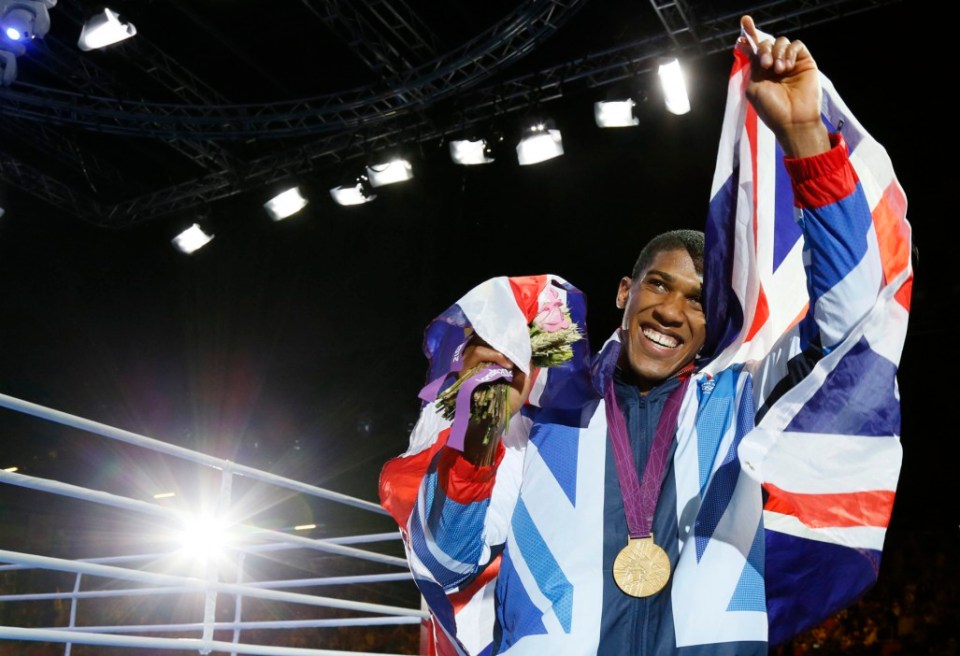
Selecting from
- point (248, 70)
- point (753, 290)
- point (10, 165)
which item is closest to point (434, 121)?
point (248, 70)

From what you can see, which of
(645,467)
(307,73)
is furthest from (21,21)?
(645,467)

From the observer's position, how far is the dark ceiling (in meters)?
5.12

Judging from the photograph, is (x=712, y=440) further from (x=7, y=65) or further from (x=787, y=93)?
(x=7, y=65)

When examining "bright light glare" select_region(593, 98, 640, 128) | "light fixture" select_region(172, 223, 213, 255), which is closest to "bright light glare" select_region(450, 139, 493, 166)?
"bright light glare" select_region(593, 98, 640, 128)

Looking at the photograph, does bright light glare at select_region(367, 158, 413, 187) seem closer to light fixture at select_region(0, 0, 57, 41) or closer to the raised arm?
light fixture at select_region(0, 0, 57, 41)

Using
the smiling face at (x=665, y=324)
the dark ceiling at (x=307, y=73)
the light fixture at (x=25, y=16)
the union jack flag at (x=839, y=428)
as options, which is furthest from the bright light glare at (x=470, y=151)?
the union jack flag at (x=839, y=428)

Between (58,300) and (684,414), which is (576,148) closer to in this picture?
(58,300)

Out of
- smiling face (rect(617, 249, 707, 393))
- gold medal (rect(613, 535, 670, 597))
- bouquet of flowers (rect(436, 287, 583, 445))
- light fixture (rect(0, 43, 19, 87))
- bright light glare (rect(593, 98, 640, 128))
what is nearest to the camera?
bouquet of flowers (rect(436, 287, 583, 445))

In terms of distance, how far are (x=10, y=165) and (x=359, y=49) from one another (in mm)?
3018

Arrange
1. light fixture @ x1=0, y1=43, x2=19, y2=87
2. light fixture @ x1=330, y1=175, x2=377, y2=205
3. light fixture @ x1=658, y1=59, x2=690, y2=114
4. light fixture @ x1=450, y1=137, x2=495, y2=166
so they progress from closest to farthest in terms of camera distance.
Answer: light fixture @ x1=0, y1=43, x2=19, y2=87, light fixture @ x1=658, y1=59, x2=690, y2=114, light fixture @ x1=450, y1=137, x2=495, y2=166, light fixture @ x1=330, y1=175, x2=377, y2=205

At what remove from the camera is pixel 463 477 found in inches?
50.2

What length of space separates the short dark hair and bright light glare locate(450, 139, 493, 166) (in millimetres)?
4163

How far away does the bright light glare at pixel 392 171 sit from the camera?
242 inches

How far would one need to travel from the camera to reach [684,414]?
1.48m
